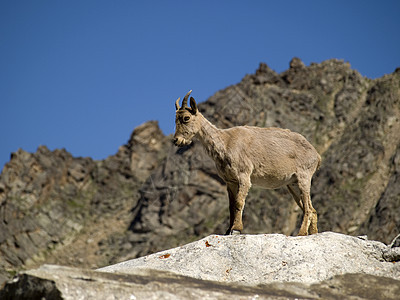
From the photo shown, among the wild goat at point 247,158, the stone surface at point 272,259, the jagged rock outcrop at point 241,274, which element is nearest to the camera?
the jagged rock outcrop at point 241,274

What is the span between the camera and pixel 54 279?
33.9ft

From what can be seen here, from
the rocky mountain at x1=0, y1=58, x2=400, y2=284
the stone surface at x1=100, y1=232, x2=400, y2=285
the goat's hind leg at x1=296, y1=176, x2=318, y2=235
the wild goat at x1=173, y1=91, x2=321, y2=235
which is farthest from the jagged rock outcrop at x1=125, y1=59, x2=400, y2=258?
the stone surface at x1=100, y1=232, x2=400, y2=285

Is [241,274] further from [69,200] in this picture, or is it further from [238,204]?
[69,200]

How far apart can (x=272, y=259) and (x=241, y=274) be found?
36.1 inches

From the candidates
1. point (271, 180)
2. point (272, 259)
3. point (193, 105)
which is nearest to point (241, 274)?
point (272, 259)

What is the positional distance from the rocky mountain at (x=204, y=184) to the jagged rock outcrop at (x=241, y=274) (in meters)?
46.6

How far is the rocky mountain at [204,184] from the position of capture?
2635 inches

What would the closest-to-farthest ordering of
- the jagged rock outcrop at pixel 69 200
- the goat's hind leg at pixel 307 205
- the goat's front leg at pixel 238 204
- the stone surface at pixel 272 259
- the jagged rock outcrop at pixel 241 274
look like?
the jagged rock outcrop at pixel 241 274 < the stone surface at pixel 272 259 < the goat's front leg at pixel 238 204 < the goat's hind leg at pixel 307 205 < the jagged rock outcrop at pixel 69 200

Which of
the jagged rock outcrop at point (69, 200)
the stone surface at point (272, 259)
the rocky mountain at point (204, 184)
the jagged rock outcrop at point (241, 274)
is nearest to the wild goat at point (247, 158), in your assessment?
the stone surface at point (272, 259)

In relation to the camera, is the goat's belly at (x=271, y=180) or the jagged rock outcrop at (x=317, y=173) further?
the jagged rock outcrop at (x=317, y=173)

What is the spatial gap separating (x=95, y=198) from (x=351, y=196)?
37.0m

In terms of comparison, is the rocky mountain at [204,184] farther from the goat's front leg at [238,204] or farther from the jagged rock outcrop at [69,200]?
the goat's front leg at [238,204]

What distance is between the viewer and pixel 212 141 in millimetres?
16609

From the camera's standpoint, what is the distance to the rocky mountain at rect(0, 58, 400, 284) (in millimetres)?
66938
